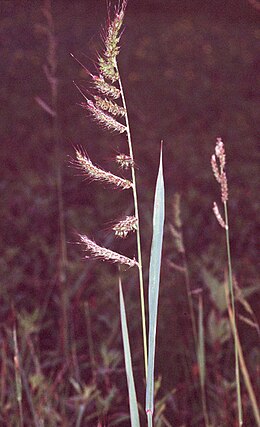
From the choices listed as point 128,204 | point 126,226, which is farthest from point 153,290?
point 128,204

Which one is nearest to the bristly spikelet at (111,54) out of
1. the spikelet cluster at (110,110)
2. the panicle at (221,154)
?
the spikelet cluster at (110,110)

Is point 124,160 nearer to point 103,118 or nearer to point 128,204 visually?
point 103,118

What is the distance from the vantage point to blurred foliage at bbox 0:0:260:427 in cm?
187

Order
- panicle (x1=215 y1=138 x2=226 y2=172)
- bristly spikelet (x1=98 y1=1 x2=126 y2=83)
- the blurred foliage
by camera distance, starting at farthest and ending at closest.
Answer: the blurred foliage
panicle (x1=215 y1=138 x2=226 y2=172)
bristly spikelet (x1=98 y1=1 x2=126 y2=83)

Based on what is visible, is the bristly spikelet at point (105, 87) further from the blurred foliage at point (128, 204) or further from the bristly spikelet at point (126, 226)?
the blurred foliage at point (128, 204)

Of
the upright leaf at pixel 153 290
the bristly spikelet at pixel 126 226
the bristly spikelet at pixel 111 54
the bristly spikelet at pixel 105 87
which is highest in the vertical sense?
the bristly spikelet at pixel 111 54

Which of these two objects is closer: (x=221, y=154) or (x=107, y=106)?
(x=107, y=106)

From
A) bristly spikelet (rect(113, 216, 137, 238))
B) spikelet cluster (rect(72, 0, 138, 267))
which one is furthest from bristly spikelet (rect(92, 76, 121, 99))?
bristly spikelet (rect(113, 216, 137, 238))

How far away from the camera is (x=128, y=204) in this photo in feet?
12.7

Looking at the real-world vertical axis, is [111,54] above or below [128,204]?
below

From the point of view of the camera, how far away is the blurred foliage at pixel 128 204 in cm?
187

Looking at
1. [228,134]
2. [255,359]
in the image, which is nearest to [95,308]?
[255,359]

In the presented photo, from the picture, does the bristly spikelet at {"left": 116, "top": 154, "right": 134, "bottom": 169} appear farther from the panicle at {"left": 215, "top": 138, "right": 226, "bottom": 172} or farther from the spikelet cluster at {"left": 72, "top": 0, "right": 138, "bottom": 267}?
the panicle at {"left": 215, "top": 138, "right": 226, "bottom": 172}

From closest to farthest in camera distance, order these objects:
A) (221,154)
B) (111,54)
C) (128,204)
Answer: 1. (111,54)
2. (221,154)
3. (128,204)
